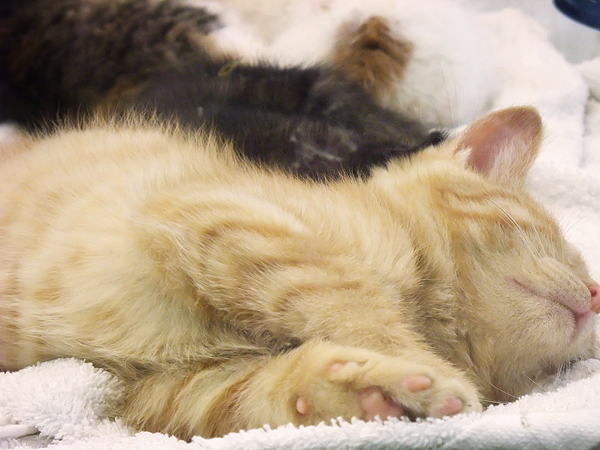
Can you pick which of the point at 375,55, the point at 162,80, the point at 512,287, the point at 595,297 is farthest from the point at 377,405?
the point at 375,55

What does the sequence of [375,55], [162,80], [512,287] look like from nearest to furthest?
[512,287], [162,80], [375,55]

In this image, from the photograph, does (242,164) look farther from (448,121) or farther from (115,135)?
(448,121)

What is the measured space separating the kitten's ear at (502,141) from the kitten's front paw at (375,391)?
70 cm

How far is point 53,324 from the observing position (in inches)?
32.6

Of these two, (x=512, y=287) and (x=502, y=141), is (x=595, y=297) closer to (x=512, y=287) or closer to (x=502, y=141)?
(x=512, y=287)

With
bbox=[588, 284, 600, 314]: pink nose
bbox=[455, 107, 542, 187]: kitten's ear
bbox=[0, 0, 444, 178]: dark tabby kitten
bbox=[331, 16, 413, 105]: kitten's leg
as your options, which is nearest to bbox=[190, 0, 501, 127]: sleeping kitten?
bbox=[331, 16, 413, 105]: kitten's leg

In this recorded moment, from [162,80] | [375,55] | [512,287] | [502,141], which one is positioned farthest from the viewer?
[375,55]

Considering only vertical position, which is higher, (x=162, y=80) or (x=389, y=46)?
(x=389, y=46)

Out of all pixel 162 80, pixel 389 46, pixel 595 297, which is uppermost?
pixel 389 46

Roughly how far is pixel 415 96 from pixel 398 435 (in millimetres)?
1325

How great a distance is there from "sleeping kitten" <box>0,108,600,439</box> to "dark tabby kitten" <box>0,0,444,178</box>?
0.26m

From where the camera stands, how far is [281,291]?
0.72 meters

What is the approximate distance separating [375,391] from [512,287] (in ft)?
1.37

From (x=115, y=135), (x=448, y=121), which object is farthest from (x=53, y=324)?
(x=448, y=121)
